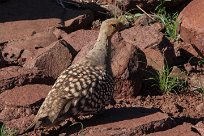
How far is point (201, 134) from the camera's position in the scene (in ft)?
19.9

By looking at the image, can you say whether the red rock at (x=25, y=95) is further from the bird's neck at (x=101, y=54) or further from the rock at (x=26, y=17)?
the rock at (x=26, y=17)

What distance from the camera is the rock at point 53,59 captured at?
284 inches

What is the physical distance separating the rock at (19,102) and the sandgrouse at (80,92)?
64 centimetres

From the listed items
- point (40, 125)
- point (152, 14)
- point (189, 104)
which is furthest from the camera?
point (152, 14)

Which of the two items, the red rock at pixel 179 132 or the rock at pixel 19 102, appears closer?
the red rock at pixel 179 132

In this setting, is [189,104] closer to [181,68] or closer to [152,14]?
[181,68]

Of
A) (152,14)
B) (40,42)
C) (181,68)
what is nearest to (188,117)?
(181,68)

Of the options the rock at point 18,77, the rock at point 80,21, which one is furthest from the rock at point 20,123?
the rock at point 80,21

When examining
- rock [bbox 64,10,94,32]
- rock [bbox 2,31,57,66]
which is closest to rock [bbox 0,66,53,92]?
rock [bbox 2,31,57,66]

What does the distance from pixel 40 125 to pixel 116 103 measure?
158 cm

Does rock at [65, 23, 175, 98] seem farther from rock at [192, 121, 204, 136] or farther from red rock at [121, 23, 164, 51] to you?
rock at [192, 121, 204, 136]

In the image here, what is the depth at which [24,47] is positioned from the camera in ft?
26.3

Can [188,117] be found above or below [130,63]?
below

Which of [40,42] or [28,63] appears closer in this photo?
[28,63]
